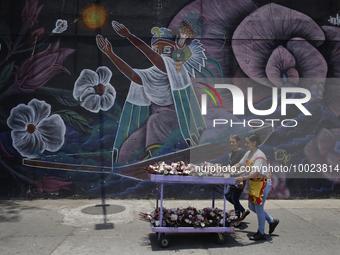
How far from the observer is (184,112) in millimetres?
8641

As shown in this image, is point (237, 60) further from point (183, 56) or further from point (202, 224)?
point (202, 224)

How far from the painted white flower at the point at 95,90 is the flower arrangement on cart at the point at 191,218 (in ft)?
13.5

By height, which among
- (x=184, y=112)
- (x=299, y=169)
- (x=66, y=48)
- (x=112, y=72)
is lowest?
(x=299, y=169)

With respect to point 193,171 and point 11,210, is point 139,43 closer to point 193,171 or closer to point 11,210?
point 193,171

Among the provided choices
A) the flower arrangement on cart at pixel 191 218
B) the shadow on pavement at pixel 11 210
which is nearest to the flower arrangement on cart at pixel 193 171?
the flower arrangement on cart at pixel 191 218

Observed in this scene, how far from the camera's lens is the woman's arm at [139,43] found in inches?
340

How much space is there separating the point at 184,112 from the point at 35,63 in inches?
174

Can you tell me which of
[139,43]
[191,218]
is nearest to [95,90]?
[139,43]

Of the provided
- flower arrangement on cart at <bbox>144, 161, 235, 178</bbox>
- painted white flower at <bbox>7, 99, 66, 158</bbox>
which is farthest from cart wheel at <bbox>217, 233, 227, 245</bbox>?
painted white flower at <bbox>7, 99, 66, 158</bbox>

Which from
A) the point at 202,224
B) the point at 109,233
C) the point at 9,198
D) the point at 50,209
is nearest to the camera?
the point at 202,224

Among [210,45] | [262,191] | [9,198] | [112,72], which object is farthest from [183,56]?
[9,198]

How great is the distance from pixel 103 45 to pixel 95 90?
51.3 inches

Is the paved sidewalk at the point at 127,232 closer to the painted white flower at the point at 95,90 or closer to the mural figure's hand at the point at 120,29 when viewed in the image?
the painted white flower at the point at 95,90

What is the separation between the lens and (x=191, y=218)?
5273mm
